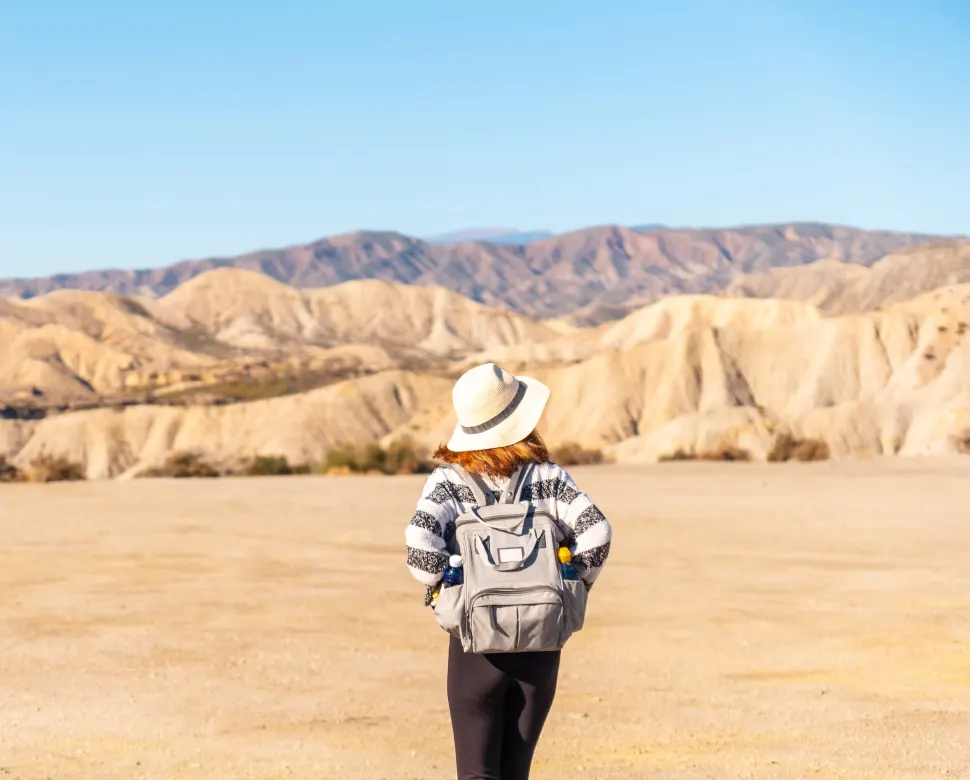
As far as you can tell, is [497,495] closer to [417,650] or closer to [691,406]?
[417,650]

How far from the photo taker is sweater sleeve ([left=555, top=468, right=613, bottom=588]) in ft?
14.7

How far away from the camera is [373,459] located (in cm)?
4203

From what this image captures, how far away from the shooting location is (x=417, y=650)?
37.1ft

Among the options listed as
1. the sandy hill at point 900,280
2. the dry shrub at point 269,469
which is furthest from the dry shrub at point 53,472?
the sandy hill at point 900,280

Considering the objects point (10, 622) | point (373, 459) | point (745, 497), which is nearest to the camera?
point (10, 622)

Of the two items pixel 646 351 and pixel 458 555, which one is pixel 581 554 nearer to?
pixel 458 555

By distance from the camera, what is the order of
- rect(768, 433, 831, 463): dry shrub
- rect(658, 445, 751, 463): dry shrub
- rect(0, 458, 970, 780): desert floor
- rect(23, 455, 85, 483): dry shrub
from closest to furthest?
rect(0, 458, 970, 780): desert floor → rect(23, 455, 85, 483): dry shrub → rect(768, 433, 831, 463): dry shrub → rect(658, 445, 751, 463): dry shrub

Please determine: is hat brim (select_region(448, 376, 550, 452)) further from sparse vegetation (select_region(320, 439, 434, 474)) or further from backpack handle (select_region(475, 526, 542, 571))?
sparse vegetation (select_region(320, 439, 434, 474))

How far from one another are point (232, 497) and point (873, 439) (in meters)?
31.6

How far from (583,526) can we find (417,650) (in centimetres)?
708

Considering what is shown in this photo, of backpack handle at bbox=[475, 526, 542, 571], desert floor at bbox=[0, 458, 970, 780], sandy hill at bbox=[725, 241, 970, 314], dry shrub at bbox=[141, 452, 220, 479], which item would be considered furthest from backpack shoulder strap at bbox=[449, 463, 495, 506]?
sandy hill at bbox=[725, 241, 970, 314]

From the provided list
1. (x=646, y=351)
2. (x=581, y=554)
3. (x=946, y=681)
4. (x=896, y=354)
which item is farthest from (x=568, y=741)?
(x=646, y=351)

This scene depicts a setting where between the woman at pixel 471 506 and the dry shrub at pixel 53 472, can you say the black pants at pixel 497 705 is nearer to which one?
the woman at pixel 471 506

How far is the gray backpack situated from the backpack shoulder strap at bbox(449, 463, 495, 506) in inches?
1.5
